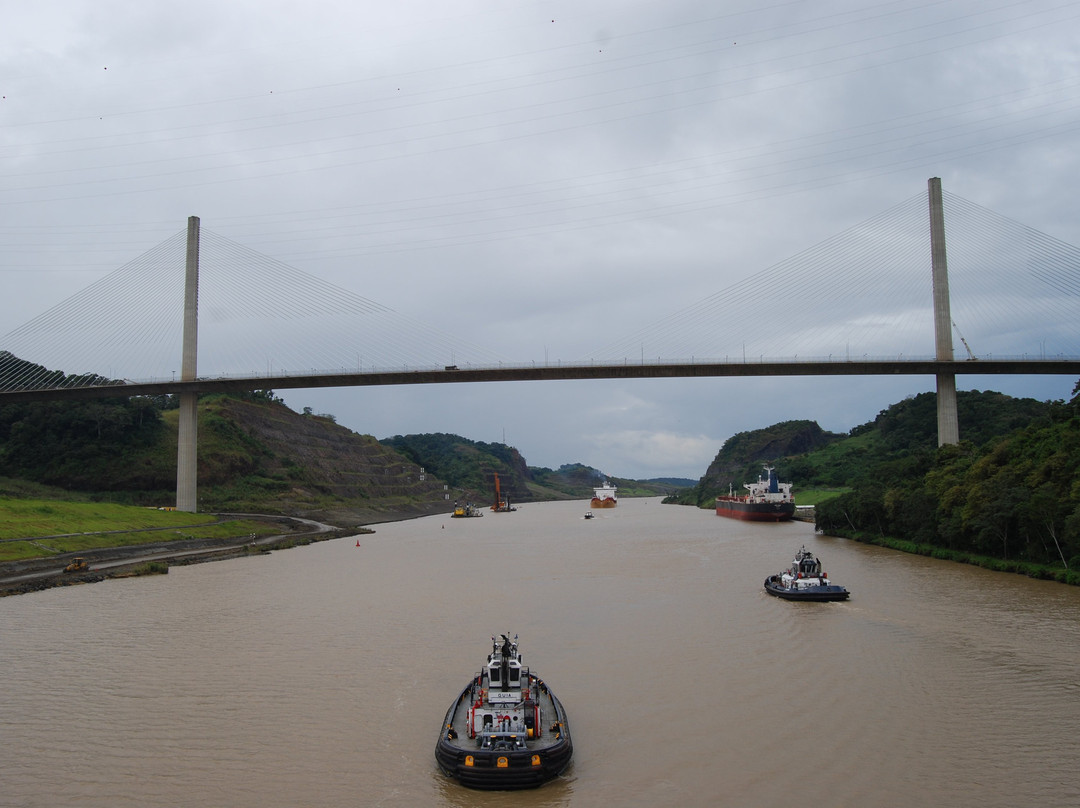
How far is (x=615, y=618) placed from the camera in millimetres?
23297

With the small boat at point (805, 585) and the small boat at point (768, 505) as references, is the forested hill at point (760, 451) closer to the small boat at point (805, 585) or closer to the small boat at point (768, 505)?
the small boat at point (768, 505)

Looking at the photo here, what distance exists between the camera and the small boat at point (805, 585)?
25.5 meters

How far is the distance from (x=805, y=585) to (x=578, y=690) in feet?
42.7

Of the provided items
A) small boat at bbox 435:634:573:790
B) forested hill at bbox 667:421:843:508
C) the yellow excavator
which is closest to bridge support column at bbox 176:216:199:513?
the yellow excavator

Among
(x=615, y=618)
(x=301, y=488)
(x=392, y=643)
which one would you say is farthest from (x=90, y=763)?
(x=301, y=488)

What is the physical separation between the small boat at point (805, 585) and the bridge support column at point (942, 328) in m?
29.5

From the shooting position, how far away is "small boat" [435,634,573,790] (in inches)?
443

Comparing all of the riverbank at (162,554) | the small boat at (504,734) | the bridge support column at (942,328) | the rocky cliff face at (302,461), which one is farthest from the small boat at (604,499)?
the small boat at (504,734)

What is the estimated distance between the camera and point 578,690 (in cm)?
1594

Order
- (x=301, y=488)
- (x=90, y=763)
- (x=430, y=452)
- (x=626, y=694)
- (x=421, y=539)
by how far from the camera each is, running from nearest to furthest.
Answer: (x=90, y=763) < (x=626, y=694) < (x=421, y=539) < (x=301, y=488) < (x=430, y=452)

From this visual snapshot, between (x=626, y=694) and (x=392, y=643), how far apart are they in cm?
732

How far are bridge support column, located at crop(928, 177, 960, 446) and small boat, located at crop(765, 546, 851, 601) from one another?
29.5 metres

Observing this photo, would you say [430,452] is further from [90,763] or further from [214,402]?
[90,763]

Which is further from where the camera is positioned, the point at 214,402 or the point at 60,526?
the point at 214,402
